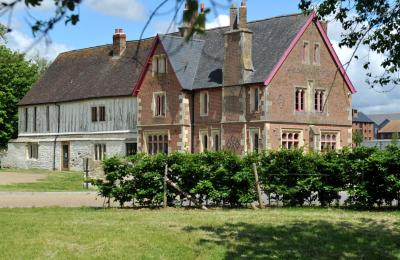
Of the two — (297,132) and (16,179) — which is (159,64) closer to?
(297,132)

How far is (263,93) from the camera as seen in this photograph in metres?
39.4

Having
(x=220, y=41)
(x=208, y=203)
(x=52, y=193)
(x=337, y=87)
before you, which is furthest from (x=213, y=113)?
(x=208, y=203)

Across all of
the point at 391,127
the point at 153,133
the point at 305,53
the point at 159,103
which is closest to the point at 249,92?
the point at 305,53

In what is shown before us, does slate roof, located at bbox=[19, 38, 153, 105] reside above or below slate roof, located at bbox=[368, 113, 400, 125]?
below

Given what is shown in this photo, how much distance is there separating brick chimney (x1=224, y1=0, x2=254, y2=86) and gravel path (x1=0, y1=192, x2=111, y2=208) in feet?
49.4

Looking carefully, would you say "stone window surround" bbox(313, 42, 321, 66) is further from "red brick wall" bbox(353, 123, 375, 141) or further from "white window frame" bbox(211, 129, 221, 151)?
"red brick wall" bbox(353, 123, 375, 141)

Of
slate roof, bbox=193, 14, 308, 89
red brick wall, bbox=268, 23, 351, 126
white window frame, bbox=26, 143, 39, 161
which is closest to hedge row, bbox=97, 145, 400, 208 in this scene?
red brick wall, bbox=268, 23, 351, 126

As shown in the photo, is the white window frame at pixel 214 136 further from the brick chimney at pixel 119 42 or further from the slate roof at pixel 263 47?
the brick chimney at pixel 119 42

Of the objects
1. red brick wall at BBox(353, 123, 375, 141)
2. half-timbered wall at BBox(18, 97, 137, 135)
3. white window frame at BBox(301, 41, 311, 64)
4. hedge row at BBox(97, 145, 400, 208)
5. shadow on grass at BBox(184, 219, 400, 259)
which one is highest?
white window frame at BBox(301, 41, 311, 64)

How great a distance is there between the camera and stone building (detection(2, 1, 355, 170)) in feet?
132

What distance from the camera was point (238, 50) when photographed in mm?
40969

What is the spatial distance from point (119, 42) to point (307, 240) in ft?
134

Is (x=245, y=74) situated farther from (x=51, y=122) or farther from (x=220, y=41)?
(x=51, y=122)

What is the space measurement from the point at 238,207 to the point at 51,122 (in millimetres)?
36894
